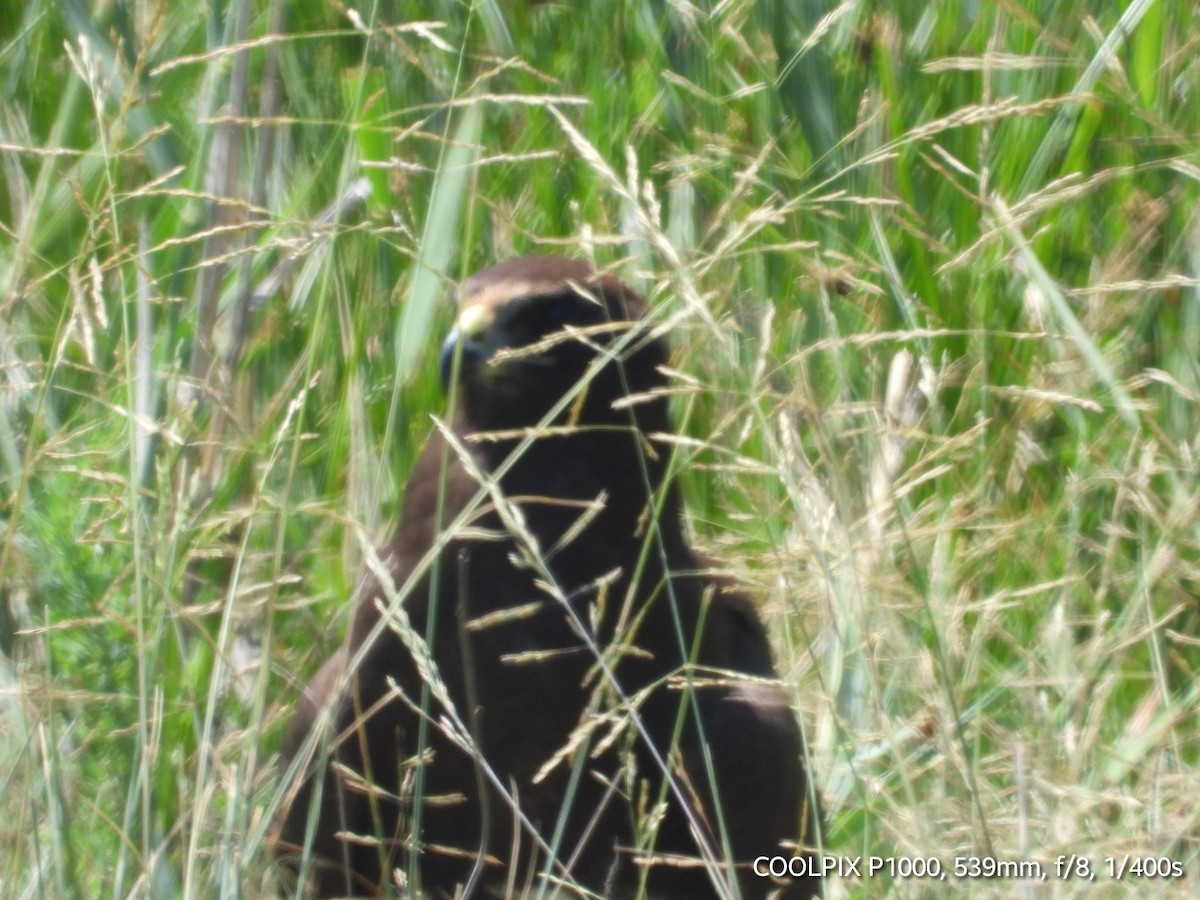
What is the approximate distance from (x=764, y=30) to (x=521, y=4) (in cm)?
45

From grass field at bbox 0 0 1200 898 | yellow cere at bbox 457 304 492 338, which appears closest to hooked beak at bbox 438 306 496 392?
yellow cere at bbox 457 304 492 338

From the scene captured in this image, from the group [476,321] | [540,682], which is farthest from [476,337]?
[540,682]

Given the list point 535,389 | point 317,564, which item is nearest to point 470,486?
point 535,389

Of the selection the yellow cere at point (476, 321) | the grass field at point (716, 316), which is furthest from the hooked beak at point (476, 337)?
the grass field at point (716, 316)

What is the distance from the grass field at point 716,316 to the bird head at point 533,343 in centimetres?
10

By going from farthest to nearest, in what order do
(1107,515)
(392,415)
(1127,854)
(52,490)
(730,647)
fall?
(1107,515) → (730,647) → (52,490) → (1127,854) → (392,415)

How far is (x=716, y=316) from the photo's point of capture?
7.36 feet

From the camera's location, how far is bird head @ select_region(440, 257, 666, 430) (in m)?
2.67

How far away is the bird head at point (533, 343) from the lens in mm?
2668

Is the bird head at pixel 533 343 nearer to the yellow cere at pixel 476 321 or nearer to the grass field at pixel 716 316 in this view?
the yellow cere at pixel 476 321

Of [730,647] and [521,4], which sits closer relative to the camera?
[730,647]

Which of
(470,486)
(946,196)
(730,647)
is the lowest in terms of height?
(730,647)

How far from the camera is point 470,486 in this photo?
2.76 meters

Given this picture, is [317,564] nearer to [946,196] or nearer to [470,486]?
[470,486]
